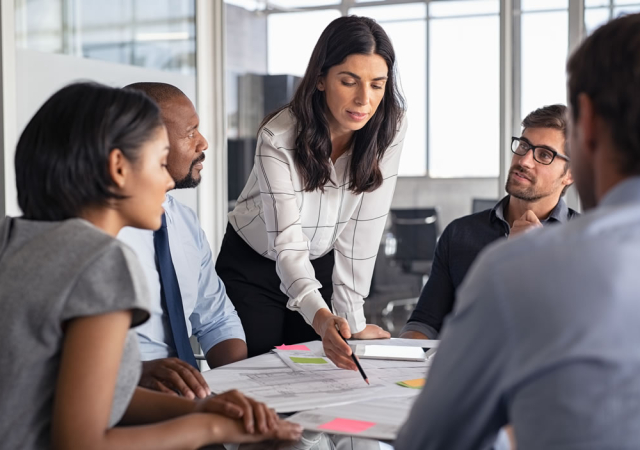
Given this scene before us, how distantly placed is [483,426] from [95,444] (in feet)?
1.77

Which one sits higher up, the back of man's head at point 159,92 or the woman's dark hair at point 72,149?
the back of man's head at point 159,92

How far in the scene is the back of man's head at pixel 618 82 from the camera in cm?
77

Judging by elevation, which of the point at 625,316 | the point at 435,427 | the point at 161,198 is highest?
the point at 161,198

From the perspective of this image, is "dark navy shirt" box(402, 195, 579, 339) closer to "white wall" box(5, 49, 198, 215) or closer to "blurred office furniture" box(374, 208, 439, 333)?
"white wall" box(5, 49, 198, 215)

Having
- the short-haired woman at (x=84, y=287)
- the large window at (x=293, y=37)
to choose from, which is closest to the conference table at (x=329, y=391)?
the short-haired woman at (x=84, y=287)

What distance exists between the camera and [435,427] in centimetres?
76

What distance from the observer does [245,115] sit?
4.48 metres

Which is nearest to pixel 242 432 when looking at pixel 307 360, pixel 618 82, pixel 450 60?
pixel 307 360

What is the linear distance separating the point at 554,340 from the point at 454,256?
1.84 metres

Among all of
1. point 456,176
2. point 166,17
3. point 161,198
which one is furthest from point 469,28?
point 161,198

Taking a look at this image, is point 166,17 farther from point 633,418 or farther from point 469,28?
point 633,418

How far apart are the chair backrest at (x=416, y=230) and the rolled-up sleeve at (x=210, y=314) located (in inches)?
117

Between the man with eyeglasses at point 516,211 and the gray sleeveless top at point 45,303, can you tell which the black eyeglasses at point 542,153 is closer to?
the man with eyeglasses at point 516,211

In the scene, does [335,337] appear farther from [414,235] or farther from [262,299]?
[414,235]
